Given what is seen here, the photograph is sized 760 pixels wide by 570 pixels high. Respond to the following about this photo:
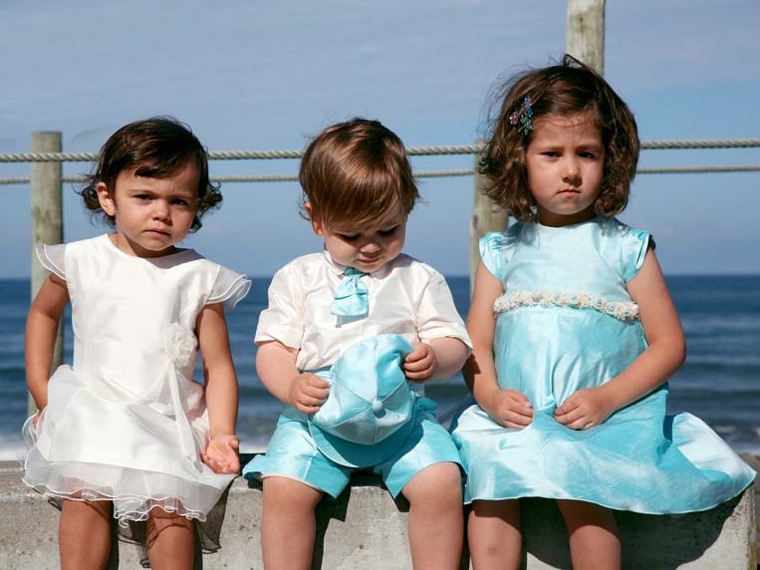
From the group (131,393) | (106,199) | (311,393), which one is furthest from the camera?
(106,199)

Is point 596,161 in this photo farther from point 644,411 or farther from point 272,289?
point 272,289

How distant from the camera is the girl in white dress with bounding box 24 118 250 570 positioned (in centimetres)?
225

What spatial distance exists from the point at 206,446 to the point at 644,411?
1031 millimetres

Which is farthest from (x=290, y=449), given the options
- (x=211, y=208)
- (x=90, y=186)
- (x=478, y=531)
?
(x=90, y=186)

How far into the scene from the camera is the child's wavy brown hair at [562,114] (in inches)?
97.9

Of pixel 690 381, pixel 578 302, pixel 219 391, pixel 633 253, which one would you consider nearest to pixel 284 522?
pixel 219 391

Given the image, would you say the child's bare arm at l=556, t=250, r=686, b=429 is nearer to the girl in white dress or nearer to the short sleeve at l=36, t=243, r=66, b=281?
the girl in white dress

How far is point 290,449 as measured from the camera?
7.50 feet

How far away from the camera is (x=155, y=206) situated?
244 centimetres

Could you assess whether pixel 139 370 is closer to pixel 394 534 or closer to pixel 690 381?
pixel 394 534

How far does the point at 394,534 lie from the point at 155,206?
3.14 ft

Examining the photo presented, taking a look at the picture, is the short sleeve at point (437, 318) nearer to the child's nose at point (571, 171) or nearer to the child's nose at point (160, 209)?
the child's nose at point (571, 171)

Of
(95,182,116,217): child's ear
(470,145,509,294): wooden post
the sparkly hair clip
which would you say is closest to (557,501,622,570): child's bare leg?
the sparkly hair clip

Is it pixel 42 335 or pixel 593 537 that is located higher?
pixel 42 335
